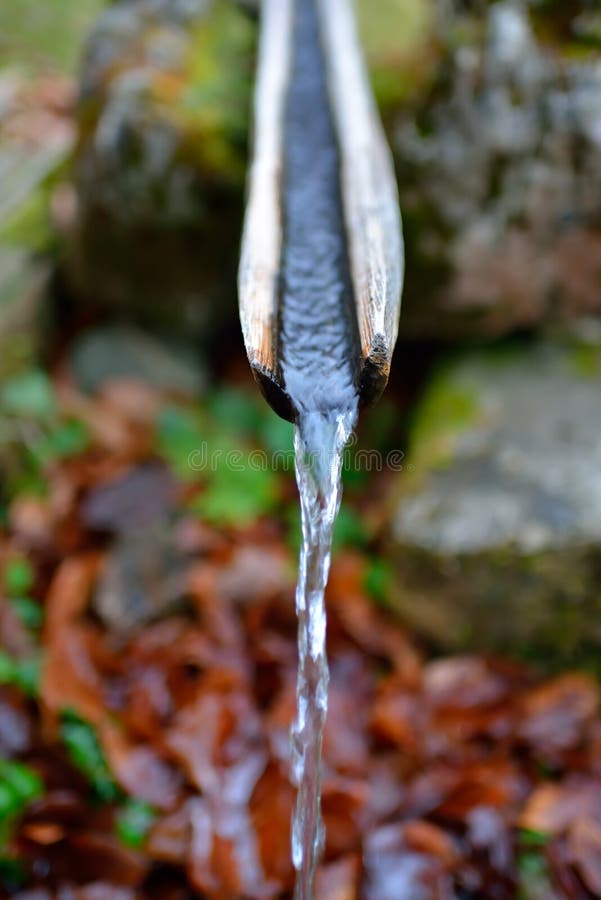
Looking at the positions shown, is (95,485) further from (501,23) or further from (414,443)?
(501,23)

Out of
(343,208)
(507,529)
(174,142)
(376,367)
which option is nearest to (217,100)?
(174,142)

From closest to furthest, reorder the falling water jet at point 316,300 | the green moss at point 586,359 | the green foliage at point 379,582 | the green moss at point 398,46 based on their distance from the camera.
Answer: the falling water jet at point 316,300 < the green foliage at point 379,582 < the green moss at point 398,46 < the green moss at point 586,359

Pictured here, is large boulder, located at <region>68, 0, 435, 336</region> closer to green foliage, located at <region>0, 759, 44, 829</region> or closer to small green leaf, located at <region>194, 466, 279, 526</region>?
small green leaf, located at <region>194, 466, 279, 526</region>

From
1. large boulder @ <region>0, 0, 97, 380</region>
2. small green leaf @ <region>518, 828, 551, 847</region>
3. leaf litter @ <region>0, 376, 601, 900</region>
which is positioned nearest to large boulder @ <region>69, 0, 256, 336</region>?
large boulder @ <region>0, 0, 97, 380</region>

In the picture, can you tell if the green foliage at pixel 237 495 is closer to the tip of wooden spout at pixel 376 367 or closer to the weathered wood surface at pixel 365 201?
the weathered wood surface at pixel 365 201

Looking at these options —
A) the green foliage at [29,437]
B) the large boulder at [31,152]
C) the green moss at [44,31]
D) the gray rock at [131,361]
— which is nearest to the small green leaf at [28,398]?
the green foliage at [29,437]

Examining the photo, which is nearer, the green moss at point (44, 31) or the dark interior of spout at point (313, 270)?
the dark interior of spout at point (313, 270)
